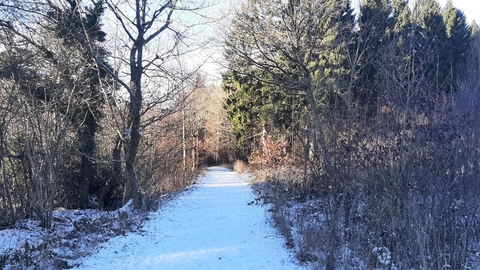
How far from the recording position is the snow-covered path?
5695 millimetres

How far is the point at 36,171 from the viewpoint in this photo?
808 cm

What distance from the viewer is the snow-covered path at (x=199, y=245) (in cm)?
570

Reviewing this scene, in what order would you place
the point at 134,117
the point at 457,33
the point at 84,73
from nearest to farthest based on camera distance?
the point at 134,117, the point at 84,73, the point at 457,33

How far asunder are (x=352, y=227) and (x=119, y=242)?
14.8 feet

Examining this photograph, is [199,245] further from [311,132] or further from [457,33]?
[457,33]

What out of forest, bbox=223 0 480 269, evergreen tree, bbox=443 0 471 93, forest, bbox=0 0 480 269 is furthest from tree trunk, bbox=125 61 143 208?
evergreen tree, bbox=443 0 471 93

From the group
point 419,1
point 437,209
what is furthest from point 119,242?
point 419,1

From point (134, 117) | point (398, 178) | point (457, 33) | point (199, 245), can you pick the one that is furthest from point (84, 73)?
point (457, 33)

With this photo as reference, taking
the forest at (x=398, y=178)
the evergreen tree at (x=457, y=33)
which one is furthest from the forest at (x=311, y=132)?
the evergreen tree at (x=457, y=33)

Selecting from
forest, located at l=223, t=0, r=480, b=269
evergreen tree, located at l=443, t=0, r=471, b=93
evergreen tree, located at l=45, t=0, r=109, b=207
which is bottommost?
forest, located at l=223, t=0, r=480, b=269

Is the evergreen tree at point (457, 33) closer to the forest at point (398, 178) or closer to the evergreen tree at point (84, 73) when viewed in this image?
the forest at point (398, 178)

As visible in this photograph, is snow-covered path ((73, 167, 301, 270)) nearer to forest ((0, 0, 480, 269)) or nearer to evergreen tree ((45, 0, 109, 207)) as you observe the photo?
forest ((0, 0, 480, 269))

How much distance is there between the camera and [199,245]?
6.85 meters

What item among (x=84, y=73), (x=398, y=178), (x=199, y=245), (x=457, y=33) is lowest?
(x=199, y=245)
